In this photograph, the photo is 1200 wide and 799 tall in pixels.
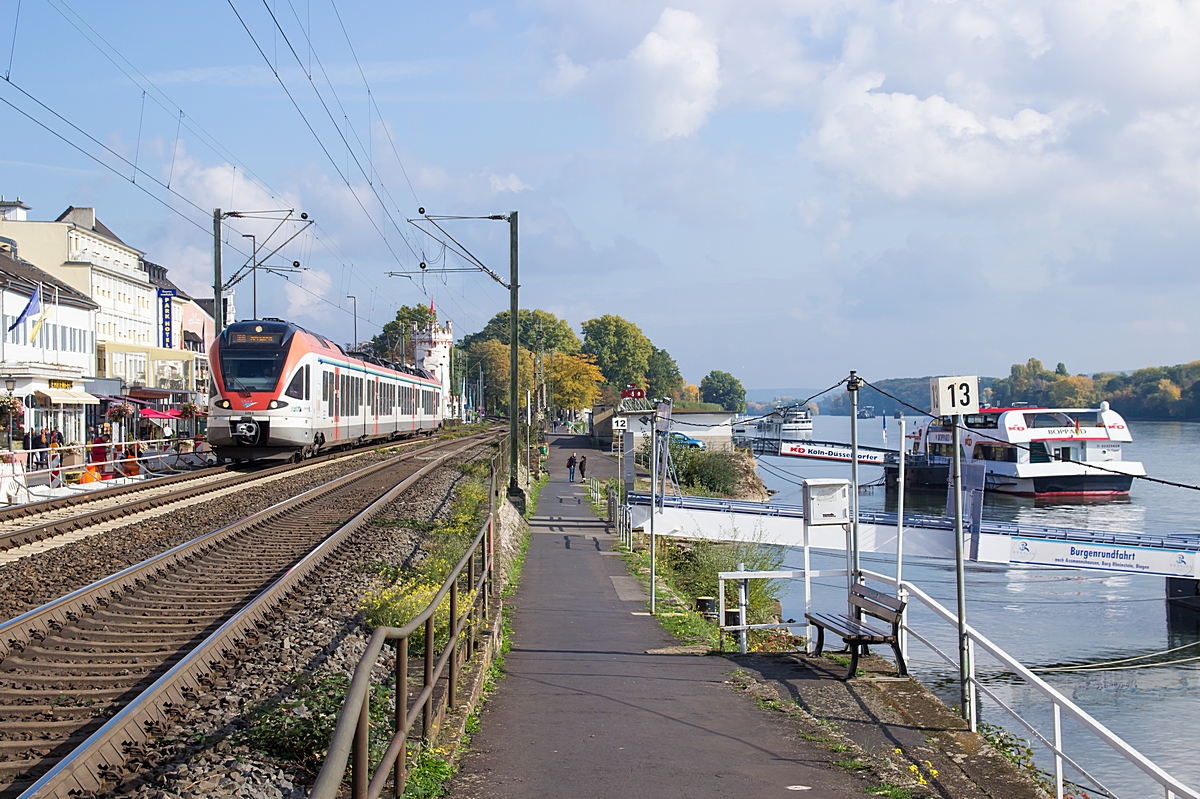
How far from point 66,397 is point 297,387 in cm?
1087

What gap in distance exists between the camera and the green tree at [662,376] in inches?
6363

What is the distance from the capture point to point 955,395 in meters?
8.92

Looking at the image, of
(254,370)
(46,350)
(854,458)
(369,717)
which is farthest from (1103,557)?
(46,350)

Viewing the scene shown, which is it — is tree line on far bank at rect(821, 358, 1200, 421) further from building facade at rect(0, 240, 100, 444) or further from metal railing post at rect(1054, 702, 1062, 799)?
metal railing post at rect(1054, 702, 1062, 799)

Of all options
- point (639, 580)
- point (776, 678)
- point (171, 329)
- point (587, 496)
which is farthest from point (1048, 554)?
point (171, 329)

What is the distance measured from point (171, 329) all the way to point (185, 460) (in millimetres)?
39036

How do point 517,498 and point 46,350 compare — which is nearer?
point 517,498

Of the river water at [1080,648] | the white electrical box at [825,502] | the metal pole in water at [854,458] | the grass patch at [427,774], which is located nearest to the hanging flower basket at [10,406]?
the river water at [1080,648]

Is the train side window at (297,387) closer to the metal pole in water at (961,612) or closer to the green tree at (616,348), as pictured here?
the metal pole in water at (961,612)

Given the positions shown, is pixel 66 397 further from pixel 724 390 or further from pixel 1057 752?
pixel 724 390

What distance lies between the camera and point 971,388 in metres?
8.81

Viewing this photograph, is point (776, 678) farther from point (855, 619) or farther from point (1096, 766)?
point (1096, 766)

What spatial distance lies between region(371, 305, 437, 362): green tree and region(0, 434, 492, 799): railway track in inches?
4472

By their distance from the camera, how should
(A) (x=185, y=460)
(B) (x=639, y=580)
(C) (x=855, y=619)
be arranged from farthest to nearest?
1. (A) (x=185, y=460)
2. (B) (x=639, y=580)
3. (C) (x=855, y=619)
